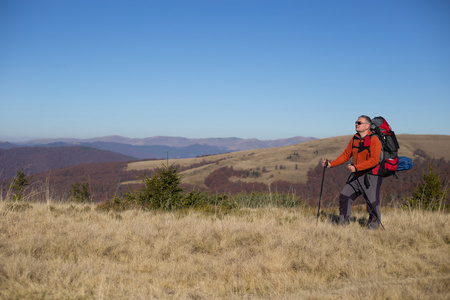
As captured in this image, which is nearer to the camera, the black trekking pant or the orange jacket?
the orange jacket

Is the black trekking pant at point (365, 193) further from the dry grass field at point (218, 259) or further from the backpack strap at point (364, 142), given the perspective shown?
the backpack strap at point (364, 142)

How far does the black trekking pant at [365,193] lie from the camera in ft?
19.0

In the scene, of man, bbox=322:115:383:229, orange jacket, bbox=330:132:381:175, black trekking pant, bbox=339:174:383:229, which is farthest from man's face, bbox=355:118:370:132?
black trekking pant, bbox=339:174:383:229

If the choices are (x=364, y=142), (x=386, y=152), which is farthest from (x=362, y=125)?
(x=386, y=152)

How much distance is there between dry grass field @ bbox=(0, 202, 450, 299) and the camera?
3494mm

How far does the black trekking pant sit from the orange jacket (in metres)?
0.18

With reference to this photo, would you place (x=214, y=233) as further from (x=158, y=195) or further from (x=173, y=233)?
(x=158, y=195)

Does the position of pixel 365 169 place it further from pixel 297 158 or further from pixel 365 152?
pixel 297 158

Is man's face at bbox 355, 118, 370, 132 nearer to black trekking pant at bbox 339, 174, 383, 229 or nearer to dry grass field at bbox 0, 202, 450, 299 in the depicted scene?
black trekking pant at bbox 339, 174, 383, 229

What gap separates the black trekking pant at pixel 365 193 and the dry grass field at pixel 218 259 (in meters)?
0.30

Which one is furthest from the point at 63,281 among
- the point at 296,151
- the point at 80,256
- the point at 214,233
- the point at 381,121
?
the point at 296,151

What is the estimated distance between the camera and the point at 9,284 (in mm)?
3295

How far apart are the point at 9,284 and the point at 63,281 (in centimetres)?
52

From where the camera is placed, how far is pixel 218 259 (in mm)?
4703
